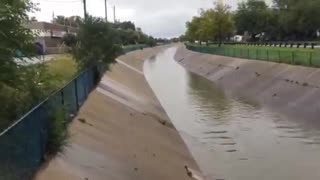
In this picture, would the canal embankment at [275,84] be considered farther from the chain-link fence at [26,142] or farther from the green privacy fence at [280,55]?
the chain-link fence at [26,142]

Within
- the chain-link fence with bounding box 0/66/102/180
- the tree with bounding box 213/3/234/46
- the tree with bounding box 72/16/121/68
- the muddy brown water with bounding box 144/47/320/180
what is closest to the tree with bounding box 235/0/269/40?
the tree with bounding box 213/3/234/46

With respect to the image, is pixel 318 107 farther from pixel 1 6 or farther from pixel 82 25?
pixel 1 6

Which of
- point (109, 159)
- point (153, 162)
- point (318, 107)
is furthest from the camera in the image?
point (318, 107)

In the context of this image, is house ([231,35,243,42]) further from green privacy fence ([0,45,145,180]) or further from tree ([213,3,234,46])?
green privacy fence ([0,45,145,180])

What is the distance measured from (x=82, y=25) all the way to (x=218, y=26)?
66.8m

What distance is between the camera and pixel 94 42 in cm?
3616

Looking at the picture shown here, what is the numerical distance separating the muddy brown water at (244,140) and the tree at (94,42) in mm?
5328

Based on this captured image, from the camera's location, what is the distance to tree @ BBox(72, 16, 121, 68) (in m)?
35.9

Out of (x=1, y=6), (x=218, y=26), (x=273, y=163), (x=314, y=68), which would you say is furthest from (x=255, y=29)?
(x=1, y=6)

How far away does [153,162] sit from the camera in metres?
17.3

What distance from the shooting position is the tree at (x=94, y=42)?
35.9 metres

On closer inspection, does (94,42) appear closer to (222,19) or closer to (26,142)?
(26,142)

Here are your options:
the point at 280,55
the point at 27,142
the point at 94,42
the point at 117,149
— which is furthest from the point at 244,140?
the point at 280,55

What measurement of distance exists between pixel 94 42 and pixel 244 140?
1408 cm
